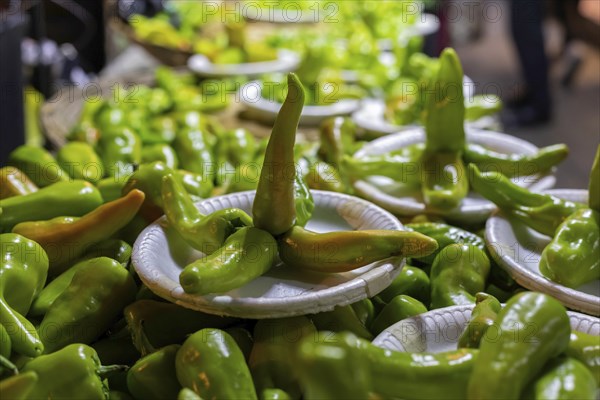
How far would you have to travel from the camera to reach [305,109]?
240cm

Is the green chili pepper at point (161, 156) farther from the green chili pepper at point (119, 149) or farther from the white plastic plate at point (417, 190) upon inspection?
the white plastic plate at point (417, 190)

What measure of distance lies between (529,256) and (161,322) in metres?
0.66

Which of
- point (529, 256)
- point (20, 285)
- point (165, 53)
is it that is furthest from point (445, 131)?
point (165, 53)

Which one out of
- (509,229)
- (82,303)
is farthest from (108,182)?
(509,229)

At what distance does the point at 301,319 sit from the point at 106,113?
1366mm

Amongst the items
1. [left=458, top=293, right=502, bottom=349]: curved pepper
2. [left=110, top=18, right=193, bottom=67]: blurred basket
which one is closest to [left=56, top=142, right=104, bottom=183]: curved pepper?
[left=458, top=293, right=502, bottom=349]: curved pepper

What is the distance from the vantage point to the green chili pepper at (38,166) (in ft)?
5.16

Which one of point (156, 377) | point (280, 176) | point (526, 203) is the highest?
point (280, 176)

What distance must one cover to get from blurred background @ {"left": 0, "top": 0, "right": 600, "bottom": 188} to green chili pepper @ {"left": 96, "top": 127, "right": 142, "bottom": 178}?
280 millimetres

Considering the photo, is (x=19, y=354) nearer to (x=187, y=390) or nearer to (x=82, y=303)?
(x=82, y=303)

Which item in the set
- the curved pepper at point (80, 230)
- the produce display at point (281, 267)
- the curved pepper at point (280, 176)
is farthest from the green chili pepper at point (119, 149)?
the curved pepper at point (280, 176)

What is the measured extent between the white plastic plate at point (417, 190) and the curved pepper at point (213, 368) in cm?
67

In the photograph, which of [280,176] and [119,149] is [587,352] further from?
[119,149]

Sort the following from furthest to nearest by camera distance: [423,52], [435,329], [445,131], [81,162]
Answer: [423,52]
[81,162]
[445,131]
[435,329]
